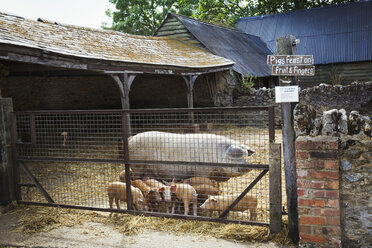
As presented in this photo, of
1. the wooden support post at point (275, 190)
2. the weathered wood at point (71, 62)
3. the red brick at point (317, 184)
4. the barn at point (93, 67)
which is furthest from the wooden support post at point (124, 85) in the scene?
the red brick at point (317, 184)

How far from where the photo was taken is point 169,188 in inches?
189

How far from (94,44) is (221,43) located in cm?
1034

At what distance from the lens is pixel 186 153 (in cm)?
606

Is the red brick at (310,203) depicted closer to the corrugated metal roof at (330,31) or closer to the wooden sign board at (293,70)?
the wooden sign board at (293,70)

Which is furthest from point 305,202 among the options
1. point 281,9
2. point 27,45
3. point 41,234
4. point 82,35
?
point 281,9

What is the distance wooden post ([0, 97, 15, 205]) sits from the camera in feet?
17.6

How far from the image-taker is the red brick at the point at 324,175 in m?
3.55

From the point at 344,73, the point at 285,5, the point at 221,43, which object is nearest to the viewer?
the point at 221,43

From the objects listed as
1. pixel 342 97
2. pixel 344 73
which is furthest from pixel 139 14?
pixel 342 97

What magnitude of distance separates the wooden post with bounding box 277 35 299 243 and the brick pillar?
0.23 metres

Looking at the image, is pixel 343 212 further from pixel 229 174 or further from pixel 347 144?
pixel 229 174

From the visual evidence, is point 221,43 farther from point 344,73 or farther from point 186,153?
point 186,153

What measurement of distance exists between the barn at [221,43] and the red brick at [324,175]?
13.2m

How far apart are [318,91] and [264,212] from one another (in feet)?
35.7
